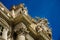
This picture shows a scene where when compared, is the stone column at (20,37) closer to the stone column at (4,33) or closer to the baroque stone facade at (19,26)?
the baroque stone facade at (19,26)

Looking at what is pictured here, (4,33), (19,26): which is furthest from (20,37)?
(4,33)

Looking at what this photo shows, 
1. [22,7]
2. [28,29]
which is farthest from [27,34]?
[22,7]

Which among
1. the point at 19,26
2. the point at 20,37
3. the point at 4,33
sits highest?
the point at 19,26

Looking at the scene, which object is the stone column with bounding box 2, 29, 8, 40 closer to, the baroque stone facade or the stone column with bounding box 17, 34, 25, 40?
the baroque stone facade

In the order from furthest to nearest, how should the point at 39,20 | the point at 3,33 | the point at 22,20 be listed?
the point at 39,20
the point at 22,20
the point at 3,33

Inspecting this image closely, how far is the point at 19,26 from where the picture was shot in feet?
88.9

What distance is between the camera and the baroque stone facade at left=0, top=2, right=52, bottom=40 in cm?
2603

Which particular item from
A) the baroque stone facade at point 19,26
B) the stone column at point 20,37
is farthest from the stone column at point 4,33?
the stone column at point 20,37

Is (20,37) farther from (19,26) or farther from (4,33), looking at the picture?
(4,33)

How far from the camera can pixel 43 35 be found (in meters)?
29.0

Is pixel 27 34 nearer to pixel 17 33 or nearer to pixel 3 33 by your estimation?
pixel 17 33

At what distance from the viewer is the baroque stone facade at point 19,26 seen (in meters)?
26.0

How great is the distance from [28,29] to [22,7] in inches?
80.8

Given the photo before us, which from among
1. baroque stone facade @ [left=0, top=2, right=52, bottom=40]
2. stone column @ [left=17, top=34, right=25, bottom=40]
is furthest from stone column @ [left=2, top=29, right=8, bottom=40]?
stone column @ [left=17, top=34, right=25, bottom=40]
